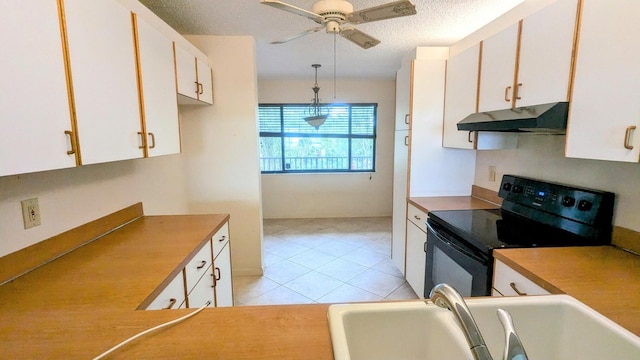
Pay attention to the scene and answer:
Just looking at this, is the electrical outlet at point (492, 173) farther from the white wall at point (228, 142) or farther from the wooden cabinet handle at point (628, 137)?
the white wall at point (228, 142)

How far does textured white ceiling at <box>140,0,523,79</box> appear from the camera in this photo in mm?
2135

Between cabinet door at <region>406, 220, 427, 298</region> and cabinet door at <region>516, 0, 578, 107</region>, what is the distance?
1224 mm

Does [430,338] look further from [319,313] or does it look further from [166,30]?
[166,30]

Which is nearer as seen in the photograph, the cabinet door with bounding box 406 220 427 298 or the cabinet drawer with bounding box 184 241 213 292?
the cabinet drawer with bounding box 184 241 213 292

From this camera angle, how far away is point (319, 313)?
0.87 m

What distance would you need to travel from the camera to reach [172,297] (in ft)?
4.08

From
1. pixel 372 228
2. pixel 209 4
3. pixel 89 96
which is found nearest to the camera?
pixel 89 96

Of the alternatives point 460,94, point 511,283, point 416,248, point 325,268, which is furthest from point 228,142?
point 511,283

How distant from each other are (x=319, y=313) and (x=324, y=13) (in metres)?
1.54

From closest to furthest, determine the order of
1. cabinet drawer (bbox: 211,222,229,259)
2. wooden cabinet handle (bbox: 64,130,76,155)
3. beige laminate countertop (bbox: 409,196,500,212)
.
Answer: wooden cabinet handle (bbox: 64,130,76,155)
cabinet drawer (bbox: 211,222,229,259)
beige laminate countertop (bbox: 409,196,500,212)

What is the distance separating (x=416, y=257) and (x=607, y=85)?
1.73 metres


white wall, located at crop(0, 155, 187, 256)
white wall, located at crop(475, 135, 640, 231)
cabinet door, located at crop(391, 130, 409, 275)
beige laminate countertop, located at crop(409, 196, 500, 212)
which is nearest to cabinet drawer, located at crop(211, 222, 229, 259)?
white wall, located at crop(0, 155, 187, 256)

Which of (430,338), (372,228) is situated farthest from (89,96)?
(372,228)

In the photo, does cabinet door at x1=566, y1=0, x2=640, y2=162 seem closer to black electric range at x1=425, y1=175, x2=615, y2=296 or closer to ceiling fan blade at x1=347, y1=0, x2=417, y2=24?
black electric range at x1=425, y1=175, x2=615, y2=296
